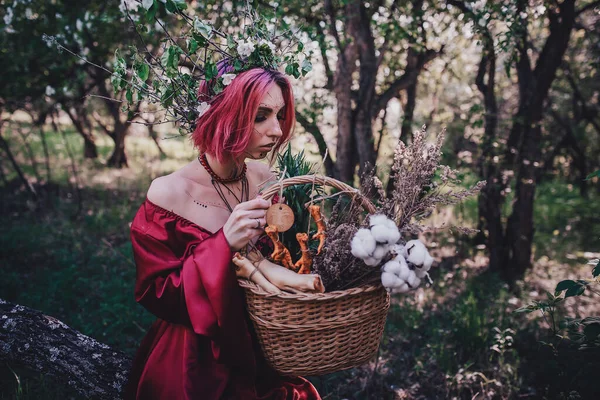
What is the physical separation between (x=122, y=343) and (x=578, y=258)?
465 centimetres

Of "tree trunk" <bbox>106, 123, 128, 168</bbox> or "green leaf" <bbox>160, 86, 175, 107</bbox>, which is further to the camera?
"tree trunk" <bbox>106, 123, 128, 168</bbox>

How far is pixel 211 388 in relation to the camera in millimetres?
1645

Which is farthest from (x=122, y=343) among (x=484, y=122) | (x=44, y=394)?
(x=484, y=122)

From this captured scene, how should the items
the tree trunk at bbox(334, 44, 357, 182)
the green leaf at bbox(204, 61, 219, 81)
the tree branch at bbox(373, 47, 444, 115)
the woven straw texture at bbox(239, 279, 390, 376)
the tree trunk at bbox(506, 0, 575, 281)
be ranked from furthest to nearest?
the tree branch at bbox(373, 47, 444, 115)
the tree trunk at bbox(506, 0, 575, 281)
the tree trunk at bbox(334, 44, 357, 182)
the green leaf at bbox(204, 61, 219, 81)
the woven straw texture at bbox(239, 279, 390, 376)

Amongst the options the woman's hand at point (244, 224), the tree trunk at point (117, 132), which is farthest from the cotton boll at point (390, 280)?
the tree trunk at point (117, 132)

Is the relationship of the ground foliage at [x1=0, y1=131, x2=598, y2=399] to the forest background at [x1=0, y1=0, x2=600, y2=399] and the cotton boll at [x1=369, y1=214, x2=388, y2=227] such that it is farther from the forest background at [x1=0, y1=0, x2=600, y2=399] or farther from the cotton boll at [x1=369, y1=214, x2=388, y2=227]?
the cotton boll at [x1=369, y1=214, x2=388, y2=227]

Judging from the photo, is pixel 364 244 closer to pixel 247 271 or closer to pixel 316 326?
pixel 316 326

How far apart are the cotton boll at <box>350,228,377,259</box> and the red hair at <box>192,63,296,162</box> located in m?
0.61

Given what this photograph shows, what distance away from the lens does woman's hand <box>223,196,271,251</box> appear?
1449 mm

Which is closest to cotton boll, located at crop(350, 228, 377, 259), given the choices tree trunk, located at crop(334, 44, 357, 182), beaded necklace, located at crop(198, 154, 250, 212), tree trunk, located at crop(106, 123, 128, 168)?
beaded necklace, located at crop(198, 154, 250, 212)

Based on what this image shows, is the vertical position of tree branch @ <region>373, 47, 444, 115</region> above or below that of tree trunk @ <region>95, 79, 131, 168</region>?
above

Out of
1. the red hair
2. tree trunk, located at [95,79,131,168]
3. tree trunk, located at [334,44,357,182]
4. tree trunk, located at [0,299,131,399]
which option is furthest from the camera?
tree trunk, located at [95,79,131,168]

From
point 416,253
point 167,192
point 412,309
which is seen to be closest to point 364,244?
point 416,253

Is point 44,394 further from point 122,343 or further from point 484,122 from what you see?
point 484,122
